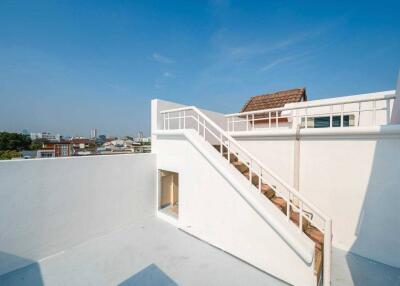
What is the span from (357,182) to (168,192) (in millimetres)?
5188

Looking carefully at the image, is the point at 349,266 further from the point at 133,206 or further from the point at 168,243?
the point at 133,206

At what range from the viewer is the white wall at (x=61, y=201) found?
114 inches

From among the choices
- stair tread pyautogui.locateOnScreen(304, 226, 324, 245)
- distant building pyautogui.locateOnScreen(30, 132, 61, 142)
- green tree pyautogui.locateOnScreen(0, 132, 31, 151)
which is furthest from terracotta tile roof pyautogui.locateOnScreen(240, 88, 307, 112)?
A: green tree pyautogui.locateOnScreen(0, 132, 31, 151)

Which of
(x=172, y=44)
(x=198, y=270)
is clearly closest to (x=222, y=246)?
(x=198, y=270)

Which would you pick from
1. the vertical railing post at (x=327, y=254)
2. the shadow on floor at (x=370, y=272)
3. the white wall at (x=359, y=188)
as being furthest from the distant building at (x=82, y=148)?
the shadow on floor at (x=370, y=272)

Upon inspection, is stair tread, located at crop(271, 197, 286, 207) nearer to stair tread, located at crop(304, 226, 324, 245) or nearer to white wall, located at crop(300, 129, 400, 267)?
stair tread, located at crop(304, 226, 324, 245)

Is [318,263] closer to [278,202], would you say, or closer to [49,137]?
[278,202]

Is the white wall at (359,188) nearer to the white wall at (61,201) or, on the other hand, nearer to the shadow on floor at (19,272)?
the white wall at (61,201)

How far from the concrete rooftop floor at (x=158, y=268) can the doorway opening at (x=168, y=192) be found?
5.85 feet

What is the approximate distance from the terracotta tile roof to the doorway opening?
617cm

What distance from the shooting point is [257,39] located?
6.05 metres

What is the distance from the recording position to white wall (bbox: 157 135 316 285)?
2.70 metres

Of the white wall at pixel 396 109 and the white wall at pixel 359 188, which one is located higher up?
the white wall at pixel 396 109

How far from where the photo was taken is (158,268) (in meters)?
3.03
